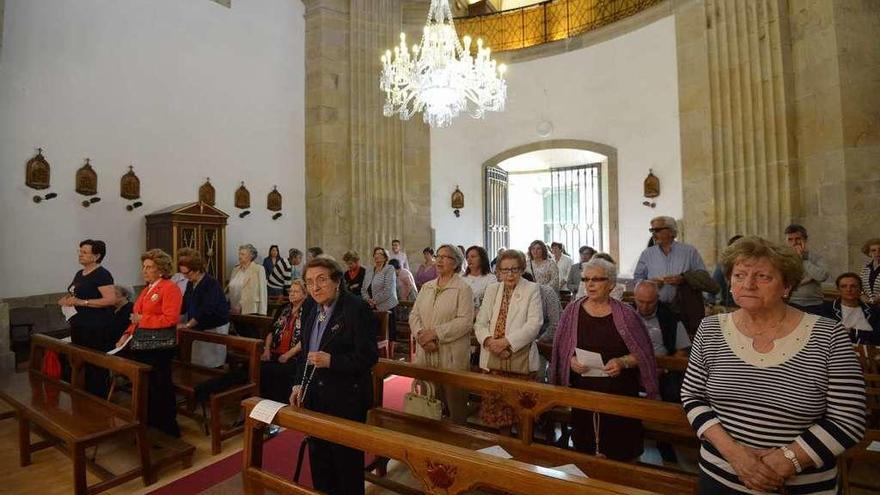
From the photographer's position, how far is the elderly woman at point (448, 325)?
3.29 m

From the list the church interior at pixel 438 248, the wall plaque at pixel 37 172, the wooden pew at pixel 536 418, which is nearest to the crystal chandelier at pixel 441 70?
the church interior at pixel 438 248

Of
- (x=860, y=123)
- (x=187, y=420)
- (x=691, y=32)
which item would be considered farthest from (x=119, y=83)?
(x=860, y=123)

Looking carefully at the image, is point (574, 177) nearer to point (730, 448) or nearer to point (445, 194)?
point (445, 194)

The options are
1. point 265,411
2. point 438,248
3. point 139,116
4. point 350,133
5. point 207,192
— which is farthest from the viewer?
point 350,133

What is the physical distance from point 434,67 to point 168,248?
14.6 ft

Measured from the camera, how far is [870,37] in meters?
5.78

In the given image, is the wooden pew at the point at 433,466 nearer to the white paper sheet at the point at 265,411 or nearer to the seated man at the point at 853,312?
the white paper sheet at the point at 265,411

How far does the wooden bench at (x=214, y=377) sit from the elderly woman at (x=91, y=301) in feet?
1.90

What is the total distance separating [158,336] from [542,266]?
4192 mm

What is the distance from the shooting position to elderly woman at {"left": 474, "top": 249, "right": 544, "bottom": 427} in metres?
3.04

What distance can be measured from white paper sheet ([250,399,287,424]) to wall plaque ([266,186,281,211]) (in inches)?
272

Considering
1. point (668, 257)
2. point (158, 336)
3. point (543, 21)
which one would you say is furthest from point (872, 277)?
point (543, 21)

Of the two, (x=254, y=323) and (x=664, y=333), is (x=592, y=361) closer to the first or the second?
(x=664, y=333)

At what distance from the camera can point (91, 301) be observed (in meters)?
3.70
